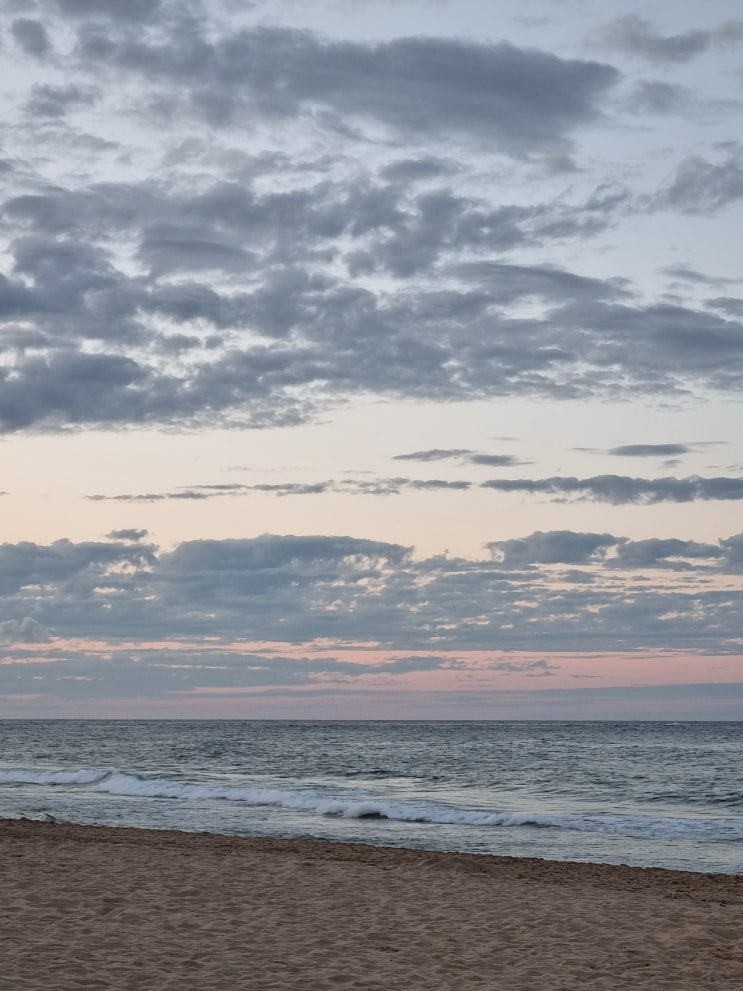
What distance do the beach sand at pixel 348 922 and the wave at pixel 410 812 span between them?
8.74 metres

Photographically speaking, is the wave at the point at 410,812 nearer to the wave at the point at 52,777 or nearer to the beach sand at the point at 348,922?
the wave at the point at 52,777

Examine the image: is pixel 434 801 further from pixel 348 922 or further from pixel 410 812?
pixel 348 922

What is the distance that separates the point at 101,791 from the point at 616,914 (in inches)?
1103

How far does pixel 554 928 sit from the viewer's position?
546 inches

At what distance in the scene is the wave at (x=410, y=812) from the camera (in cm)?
2869

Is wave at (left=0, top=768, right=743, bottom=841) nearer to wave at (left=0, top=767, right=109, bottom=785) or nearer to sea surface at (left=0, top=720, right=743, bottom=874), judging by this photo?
sea surface at (left=0, top=720, right=743, bottom=874)

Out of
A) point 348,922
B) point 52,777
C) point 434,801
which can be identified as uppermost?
point 348,922

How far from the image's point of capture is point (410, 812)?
1253 inches

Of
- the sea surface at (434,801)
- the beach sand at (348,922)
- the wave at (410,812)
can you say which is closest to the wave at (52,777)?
the sea surface at (434,801)

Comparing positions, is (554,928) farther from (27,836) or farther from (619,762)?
(619,762)

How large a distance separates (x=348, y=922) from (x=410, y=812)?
1840cm

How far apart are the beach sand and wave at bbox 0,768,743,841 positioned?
8.74 meters

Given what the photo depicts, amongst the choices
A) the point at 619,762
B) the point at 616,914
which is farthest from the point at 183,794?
the point at 619,762

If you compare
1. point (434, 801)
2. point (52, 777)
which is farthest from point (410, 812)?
point (52, 777)
